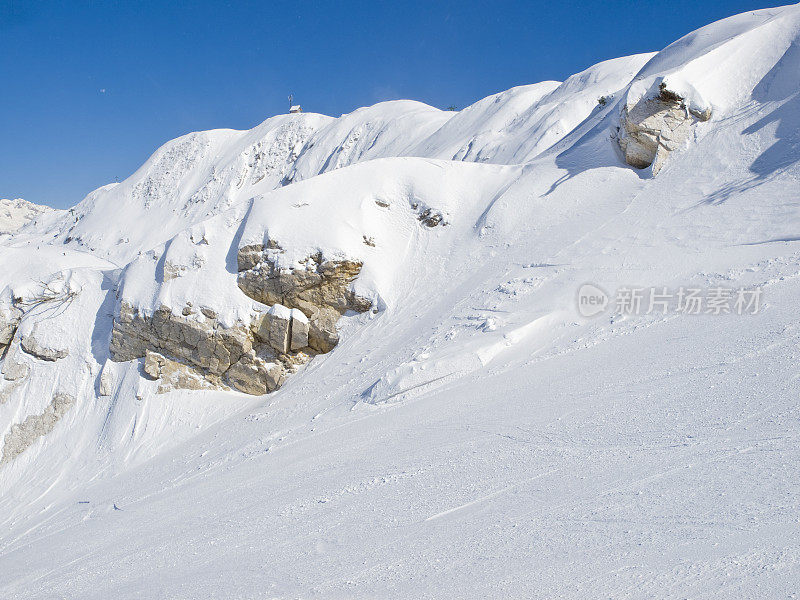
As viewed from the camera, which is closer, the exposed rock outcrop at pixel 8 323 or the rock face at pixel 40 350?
the rock face at pixel 40 350

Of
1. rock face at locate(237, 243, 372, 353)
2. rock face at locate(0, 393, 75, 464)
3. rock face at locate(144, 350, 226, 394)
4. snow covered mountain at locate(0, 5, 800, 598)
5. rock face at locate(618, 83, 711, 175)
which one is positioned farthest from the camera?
rock face at locate(0, 393, 75, 464)

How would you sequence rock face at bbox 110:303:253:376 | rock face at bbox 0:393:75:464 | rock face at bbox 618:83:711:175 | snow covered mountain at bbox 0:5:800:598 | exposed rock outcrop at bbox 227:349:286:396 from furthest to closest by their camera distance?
rock face at bbox 0:393:75:464, rock face at bbox 110:303:253:376, exposed rock outcrop at bbox 227:349:286:396, rock face at bbox 618:83:711:175, snow covered mountain at bbox 0:5:800:598

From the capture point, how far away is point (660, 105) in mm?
12289

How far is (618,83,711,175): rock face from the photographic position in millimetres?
12039

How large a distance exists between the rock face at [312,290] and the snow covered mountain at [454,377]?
0.20ft

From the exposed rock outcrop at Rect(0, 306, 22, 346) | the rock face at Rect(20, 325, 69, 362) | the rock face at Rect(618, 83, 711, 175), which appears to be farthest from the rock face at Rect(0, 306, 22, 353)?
the rock face at Rect(618, 83, 711, 175)

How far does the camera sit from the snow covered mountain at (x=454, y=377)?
3.31 meters

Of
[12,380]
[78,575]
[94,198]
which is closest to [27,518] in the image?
[12,380]

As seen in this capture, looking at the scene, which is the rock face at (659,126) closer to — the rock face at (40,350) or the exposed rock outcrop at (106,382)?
the exposed rock outcrop at (106,382)

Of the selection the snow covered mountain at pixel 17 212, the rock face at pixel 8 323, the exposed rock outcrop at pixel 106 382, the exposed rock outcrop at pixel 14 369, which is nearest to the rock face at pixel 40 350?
the exposed rock outcrop at pixel 14 369

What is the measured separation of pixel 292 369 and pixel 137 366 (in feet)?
15.1

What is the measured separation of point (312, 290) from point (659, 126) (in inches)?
372

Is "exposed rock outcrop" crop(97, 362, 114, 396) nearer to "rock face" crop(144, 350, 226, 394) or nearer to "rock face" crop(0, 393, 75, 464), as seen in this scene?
"rock face" crop(0, 393, 75, 464)

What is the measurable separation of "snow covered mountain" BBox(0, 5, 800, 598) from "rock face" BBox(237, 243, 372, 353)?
0.06 metres
